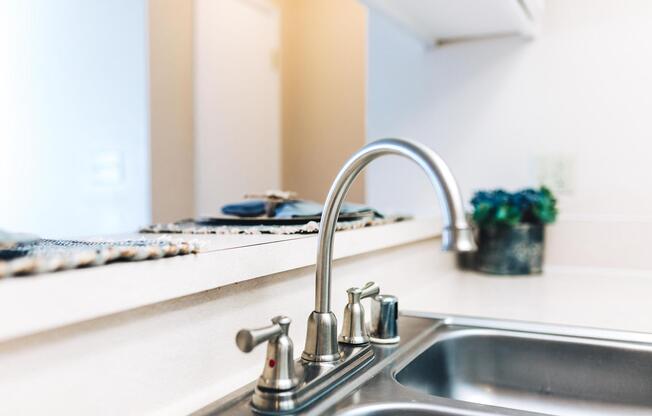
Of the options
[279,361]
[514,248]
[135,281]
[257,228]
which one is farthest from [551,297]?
[135,281]

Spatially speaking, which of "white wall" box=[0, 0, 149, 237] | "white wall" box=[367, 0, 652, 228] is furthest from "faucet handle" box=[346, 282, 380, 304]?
"white wall" box=[0, 0, 149, 237]

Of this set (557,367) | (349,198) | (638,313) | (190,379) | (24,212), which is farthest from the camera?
(349,198)

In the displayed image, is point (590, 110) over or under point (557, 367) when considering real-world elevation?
over

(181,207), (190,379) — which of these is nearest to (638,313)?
(190,379)

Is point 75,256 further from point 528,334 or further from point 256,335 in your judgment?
point 528,334

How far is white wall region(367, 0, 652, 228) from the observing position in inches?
60.0

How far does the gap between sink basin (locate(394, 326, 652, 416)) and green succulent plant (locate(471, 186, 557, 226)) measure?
0.56 metres

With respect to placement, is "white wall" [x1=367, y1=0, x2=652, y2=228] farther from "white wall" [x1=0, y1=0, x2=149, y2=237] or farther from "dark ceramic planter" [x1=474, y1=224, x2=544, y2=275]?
"white wall" [x1=0, y1=0, x2=149, y2=237]

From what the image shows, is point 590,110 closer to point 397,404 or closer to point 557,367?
point 557,367

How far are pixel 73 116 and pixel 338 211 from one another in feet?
6.89

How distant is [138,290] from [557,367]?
2.31 feet

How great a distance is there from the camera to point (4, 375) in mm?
435

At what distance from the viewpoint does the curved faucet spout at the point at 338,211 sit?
53cm

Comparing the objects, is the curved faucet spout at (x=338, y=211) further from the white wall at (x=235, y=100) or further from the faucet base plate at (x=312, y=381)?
the white wall at (x=235, y=100)
